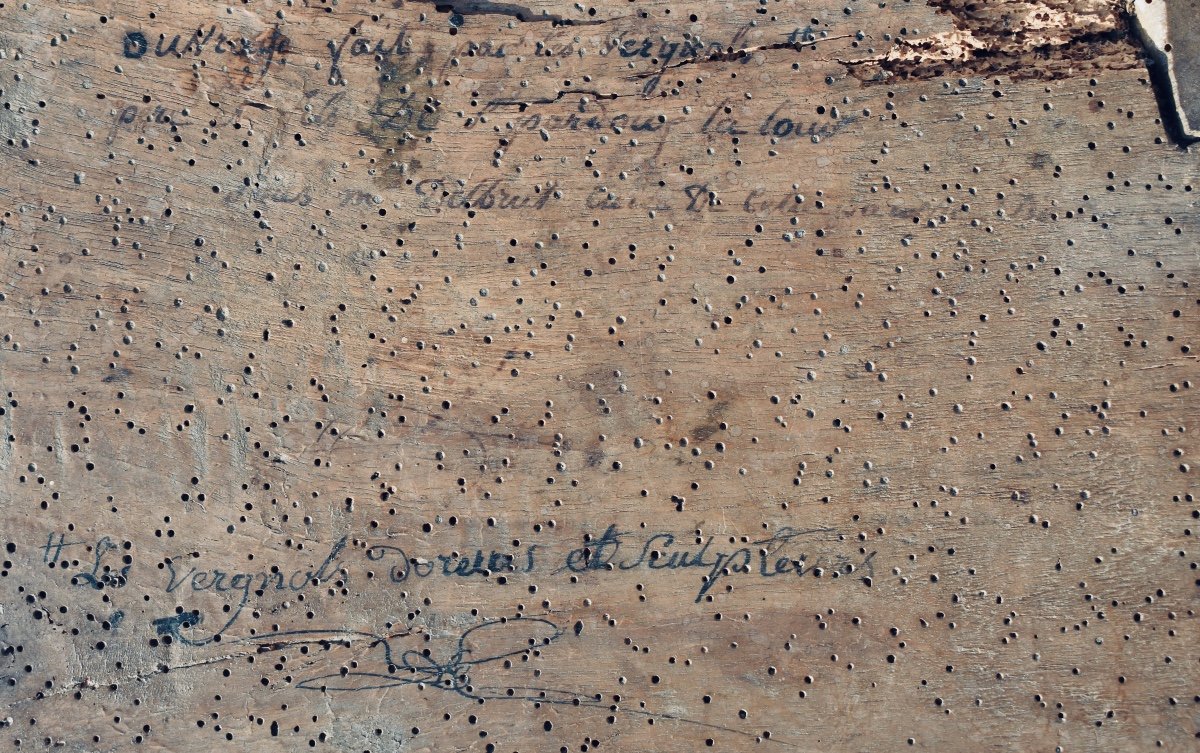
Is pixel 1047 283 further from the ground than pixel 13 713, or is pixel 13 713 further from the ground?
pixel 1047 283

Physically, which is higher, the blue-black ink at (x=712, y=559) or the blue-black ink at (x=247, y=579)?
the blue-black ink at (x=712, y=559)

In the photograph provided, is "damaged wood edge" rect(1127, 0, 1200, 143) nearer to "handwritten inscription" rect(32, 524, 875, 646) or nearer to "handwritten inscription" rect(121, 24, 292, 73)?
"handwritten inscription" rect(32, 524, 875, 646)

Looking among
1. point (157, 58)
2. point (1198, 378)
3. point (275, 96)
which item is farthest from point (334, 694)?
point (1198, 378)

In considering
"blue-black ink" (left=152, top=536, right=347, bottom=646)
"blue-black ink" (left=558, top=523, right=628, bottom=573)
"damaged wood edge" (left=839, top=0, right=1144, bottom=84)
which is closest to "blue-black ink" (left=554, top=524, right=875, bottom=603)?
"blue-black ink" (left=558, top=523, right=628, bottom=573)

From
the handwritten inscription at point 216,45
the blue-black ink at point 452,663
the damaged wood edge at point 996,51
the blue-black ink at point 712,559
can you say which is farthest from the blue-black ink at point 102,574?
the damaged wood edge at point 996,51

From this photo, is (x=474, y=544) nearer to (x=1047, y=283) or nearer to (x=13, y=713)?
(x=13, y=713)
